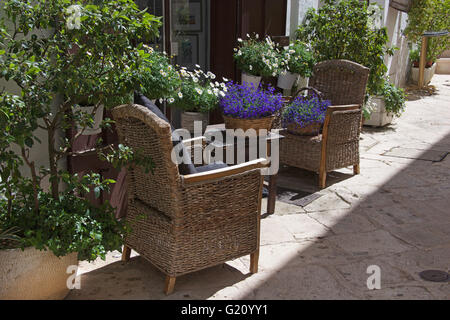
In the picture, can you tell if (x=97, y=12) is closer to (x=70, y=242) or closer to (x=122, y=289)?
(x=70, y=242)

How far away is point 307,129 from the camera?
500cm

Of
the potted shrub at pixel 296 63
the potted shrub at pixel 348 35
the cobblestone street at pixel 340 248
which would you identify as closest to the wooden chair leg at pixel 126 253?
the cobblestone street at pixel 340 248

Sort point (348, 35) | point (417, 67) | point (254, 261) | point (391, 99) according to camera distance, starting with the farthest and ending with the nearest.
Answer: point (417, 67) < point (391, 99) < point (348, 35) < point (254, 261)

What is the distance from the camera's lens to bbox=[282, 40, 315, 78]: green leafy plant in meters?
5.43

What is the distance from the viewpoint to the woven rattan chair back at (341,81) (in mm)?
5160

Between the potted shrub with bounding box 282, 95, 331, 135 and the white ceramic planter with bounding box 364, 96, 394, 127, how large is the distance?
217 cm

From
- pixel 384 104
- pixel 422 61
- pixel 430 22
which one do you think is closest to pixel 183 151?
pixel 384 104

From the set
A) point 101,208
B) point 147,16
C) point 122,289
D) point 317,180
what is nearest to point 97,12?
point 147,16

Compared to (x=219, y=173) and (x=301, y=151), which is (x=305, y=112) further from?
(x=219, y=173)

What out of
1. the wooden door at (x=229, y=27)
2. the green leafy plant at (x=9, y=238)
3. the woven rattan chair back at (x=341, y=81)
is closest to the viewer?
the green leafy plant at (x=9, y=238)

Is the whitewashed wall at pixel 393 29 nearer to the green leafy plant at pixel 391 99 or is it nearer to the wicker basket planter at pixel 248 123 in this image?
the green leafy plant at pixel 391 99

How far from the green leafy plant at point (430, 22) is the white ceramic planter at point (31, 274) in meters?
8.17

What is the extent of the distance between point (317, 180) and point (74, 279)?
2.80 m

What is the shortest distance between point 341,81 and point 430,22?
5382mm
